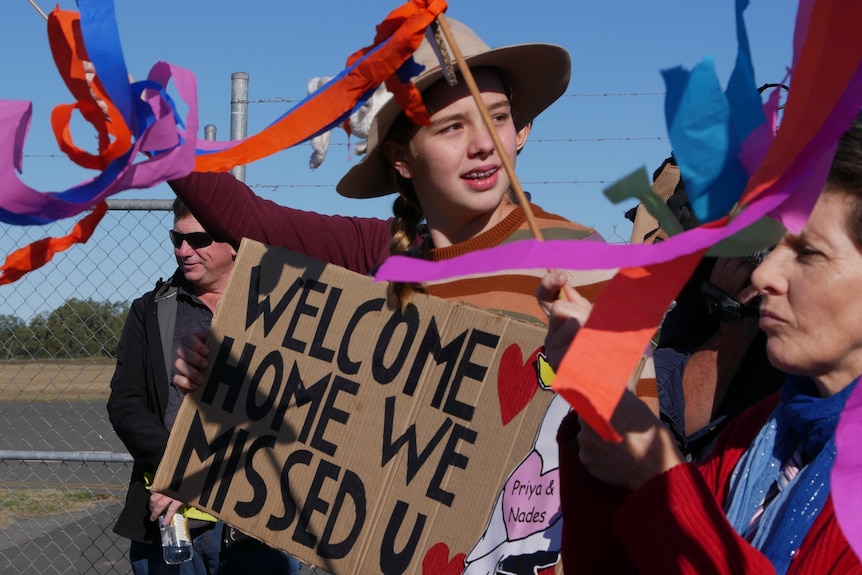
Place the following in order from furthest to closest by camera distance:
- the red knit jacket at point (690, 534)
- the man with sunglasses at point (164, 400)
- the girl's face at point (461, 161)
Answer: the man with sunglasses at point (164, 400) → the girl's face at point (461, 161) → the red knit jacket at point (690, 534)

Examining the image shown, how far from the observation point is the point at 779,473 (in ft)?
4.68

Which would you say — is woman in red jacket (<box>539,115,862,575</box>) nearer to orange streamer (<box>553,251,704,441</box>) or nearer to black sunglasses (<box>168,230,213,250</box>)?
orange streamer (<box>553,251,704,441</box>)

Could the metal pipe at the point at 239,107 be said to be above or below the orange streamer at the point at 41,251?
above

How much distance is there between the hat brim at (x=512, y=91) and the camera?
7.32ft

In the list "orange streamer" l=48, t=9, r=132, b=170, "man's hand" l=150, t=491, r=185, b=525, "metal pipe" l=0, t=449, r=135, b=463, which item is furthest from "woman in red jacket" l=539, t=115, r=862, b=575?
"metal pipe" l=0, t=449, r=135, b=463

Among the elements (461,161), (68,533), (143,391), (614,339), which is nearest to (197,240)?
(143,391)

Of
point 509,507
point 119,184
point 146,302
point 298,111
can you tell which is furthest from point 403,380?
point 146,302

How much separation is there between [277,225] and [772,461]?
1.34 metres

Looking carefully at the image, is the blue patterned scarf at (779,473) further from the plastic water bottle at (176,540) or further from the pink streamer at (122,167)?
the plastic water bottle at (176,540)

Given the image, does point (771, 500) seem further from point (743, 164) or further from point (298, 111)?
point (298, 111)

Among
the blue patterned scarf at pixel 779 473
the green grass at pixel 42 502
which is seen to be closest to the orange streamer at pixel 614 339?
the blue patterned scarf at pixel 779 473

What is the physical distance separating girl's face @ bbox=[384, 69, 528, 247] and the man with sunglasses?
1.62 meters

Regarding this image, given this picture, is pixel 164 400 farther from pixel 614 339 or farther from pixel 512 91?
pixel 614 339

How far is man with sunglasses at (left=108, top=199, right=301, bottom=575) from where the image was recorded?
360cm
